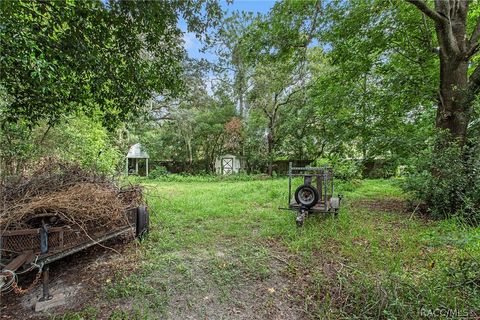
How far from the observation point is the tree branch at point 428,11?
4.14 meters

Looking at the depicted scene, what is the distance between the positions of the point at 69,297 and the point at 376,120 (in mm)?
6751

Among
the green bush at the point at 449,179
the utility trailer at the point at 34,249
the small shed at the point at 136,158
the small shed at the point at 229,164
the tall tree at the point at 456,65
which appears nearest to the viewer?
the utility trailer at the point at 34,249

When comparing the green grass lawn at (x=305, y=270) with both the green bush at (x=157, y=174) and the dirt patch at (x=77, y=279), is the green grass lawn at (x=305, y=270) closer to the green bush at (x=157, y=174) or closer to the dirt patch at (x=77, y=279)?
the dirt patch at (x=77, y=279)

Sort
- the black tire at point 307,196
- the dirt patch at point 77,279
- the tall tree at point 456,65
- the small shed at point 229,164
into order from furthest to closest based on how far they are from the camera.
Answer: the small shed at point 229,164 < the tall tree at point 456,65 < the black tire at point 307,196 < the dirt patch at point 77,279

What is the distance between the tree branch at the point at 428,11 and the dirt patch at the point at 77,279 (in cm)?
593

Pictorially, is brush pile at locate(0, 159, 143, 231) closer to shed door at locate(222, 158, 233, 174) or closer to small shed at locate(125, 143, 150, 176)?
shed door at locate(222, 158, 233, 174)

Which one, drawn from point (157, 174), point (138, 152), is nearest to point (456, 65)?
point (157, 174)

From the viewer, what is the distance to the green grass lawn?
211 cm

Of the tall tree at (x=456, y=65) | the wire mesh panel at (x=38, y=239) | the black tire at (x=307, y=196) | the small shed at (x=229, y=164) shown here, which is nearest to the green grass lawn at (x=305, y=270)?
the black tire at (x=307, y=196)

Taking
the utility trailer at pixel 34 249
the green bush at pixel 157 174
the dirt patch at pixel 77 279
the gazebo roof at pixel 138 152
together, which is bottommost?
the dirt patch at pixel 77 279

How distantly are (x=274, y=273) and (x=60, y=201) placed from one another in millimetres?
2379

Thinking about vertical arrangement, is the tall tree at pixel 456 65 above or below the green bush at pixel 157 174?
above

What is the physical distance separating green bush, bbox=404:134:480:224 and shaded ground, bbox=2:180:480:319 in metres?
0.48

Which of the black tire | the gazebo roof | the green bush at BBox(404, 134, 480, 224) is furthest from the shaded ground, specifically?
the gazebo roof
